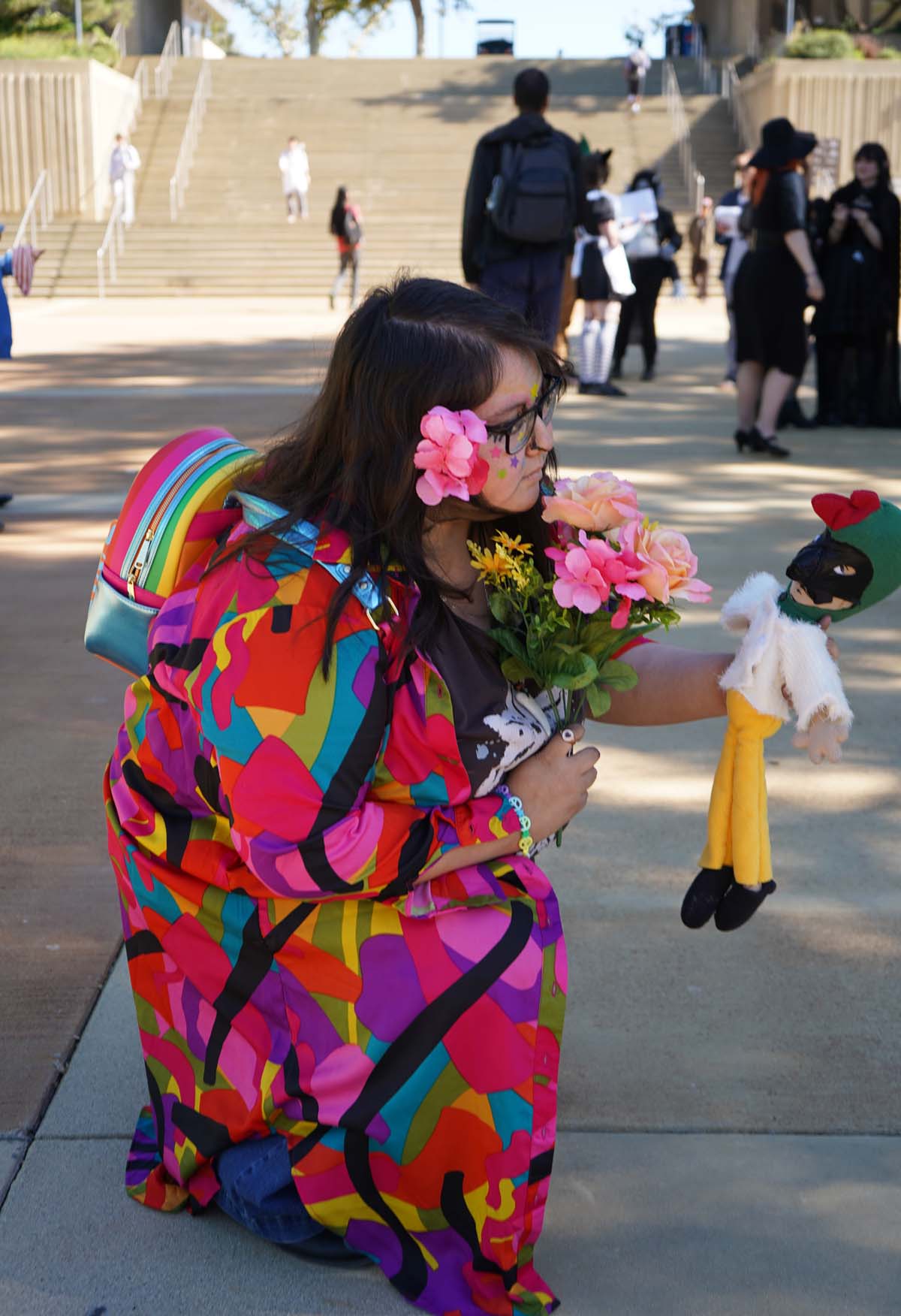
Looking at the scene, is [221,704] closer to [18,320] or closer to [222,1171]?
[222,1171]

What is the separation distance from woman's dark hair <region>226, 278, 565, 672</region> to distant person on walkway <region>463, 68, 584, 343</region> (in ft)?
20.5

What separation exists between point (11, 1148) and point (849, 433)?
27.3 feet

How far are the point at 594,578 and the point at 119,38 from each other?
134 feet

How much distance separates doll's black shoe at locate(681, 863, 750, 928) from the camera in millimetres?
2197

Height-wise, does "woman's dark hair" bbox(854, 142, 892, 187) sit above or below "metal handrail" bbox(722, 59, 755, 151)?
below

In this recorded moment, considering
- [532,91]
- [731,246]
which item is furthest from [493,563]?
[731,246]

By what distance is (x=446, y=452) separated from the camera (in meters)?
1.87

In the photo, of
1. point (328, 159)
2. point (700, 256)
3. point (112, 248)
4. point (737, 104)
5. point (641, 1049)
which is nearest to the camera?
point (641, 1049)

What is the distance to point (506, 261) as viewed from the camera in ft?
27.7

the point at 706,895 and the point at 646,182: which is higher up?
the point at 646,182

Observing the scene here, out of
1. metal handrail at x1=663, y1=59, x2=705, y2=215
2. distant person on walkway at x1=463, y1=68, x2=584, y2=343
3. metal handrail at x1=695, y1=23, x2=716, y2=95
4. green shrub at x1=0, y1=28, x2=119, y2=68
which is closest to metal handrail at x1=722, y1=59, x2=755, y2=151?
metal handrail at x1=663, y1=59, x2=705, y2=215

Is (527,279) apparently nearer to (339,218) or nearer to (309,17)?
(339,218)

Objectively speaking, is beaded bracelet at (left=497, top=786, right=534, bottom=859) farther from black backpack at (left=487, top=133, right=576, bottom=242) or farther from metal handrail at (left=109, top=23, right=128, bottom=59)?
metal handrail at (left=109, top=23, right=128, bottom=59)

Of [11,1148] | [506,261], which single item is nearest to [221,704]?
[11,1148]
